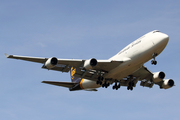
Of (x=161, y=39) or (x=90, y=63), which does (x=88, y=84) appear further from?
(x=161, y=39)

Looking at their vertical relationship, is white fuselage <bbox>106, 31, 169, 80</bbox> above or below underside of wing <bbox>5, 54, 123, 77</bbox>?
above

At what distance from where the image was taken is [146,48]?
97.7 ft

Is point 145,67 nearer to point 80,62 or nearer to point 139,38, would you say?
point 139,38

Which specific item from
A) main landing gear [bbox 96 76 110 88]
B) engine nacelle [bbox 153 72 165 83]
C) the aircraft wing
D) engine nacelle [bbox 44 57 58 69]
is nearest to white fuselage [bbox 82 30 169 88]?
the aircraft wing

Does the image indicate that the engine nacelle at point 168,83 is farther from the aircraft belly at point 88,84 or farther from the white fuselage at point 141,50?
the aircraft belly at point 88,84

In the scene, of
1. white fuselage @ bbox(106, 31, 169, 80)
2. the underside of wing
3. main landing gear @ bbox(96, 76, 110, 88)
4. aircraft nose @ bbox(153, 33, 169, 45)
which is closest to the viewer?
aircraft nose @ bbox(153, 33, 169, 45)

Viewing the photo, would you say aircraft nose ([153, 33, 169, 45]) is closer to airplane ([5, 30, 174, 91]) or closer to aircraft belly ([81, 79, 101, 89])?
airplane ([5, 30, 174, 91])

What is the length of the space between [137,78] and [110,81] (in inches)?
156

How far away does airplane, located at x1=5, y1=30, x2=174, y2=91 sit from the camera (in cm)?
2984

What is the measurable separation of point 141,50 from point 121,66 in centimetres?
307

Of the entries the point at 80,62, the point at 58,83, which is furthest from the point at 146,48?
the point at 58,83

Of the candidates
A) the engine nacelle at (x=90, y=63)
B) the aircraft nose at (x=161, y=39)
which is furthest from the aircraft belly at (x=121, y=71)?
the aircraft nose at (x=161, y=39)

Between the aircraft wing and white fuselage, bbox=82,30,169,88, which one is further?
the aircraft wing

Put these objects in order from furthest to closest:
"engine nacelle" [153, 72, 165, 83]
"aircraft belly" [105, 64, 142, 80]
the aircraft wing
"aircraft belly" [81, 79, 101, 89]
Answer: "aircraft belly" [81, 79, 101, 89]
"engine nacelle" [153, 72, 165, 83]
"aircraft belly" [105, 64, 142, 80]
the aircraft wing
